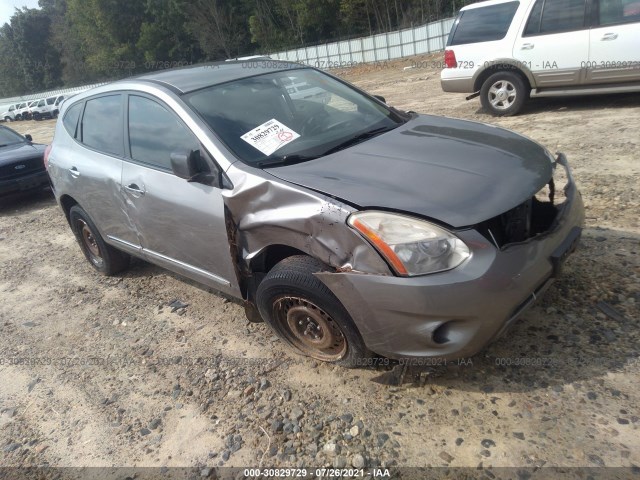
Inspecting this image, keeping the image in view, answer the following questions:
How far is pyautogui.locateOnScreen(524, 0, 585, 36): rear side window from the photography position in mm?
6953

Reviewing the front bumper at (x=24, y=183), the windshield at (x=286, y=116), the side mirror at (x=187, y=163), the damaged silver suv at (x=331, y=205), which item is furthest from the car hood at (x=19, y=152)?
the side mirror at (x=187, y=163)

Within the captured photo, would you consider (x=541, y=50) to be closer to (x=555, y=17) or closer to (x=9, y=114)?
(x=555, y=17)

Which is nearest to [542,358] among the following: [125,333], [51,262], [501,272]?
[501,272]

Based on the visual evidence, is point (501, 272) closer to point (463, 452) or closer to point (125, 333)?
point (463, 452)

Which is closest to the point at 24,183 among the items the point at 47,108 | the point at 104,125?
the point at 104,125

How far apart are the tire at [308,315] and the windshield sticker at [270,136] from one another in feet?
2.36

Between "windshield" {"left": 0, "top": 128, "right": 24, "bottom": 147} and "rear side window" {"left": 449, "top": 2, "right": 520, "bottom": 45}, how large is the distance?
322 inches

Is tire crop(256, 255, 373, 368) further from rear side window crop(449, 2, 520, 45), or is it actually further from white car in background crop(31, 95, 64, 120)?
white car in background crop(31, 95, 64, 120)

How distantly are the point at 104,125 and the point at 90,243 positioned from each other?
1432 mm

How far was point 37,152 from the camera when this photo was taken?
831 cm

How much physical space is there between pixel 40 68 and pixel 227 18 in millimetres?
40573

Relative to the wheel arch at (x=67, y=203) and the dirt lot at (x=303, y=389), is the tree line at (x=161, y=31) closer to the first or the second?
the wheel arch at (x=67, y=203)

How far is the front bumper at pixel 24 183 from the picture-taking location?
7703mm

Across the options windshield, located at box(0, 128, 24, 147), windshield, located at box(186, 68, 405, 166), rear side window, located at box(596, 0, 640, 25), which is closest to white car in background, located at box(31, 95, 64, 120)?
windshield, located at box(0, 128, 24, 147)
